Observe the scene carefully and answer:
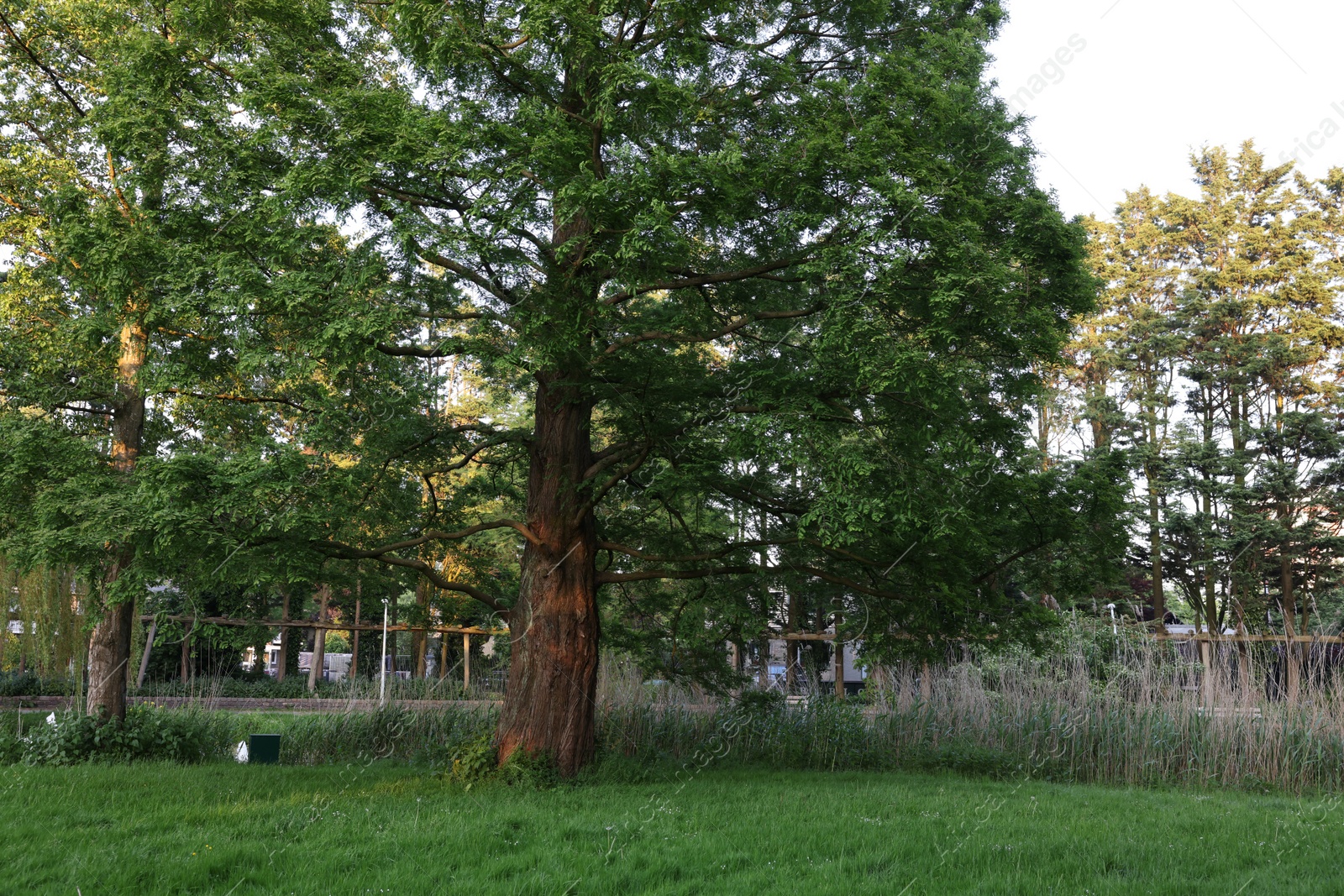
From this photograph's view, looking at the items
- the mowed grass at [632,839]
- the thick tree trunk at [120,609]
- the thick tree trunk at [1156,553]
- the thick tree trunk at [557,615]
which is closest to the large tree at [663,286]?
the thick tree trunk at [557,615]

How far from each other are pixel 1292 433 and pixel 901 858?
2042 cm

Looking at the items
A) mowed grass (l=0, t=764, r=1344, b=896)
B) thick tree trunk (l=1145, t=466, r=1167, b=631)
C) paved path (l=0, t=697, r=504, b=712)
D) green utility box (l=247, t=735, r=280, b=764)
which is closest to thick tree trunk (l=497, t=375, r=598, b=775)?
mowed grass (l=0, t=764, r=1344, b=896)

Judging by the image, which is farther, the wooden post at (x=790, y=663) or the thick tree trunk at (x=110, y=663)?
the wooden post at (x=790, y=663)

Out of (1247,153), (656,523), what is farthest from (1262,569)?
(656,523)

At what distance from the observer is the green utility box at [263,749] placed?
→ 34.0ft

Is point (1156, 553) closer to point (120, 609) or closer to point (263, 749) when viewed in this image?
point (263, 749)

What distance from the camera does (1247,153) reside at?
24359 millimetres

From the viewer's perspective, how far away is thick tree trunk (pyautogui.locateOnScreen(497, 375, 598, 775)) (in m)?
8.70

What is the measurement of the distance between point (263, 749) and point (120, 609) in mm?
2296

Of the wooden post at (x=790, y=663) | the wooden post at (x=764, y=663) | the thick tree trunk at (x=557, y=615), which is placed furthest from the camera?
the wooden post at (x=764, y=663)

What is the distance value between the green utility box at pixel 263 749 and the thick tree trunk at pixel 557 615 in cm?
337

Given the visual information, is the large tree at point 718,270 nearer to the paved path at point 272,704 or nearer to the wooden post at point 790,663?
the paved path at point 272,704

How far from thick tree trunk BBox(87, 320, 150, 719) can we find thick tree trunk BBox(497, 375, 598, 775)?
4.52 metres

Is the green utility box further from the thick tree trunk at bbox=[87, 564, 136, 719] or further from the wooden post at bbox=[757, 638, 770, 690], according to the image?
the wooden post at bbox=[757, 638, 770, 690]
